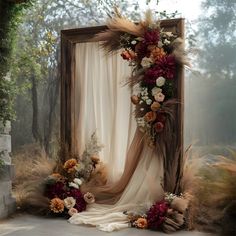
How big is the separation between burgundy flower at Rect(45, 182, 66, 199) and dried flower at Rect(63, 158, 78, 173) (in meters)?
0.17

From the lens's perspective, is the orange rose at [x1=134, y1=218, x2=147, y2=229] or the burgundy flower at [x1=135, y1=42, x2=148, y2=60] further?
the burgundy flower at [x1=135, y1=42, x2=148, y2=60]

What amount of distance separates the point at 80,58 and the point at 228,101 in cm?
152

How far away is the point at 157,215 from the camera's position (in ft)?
10.7

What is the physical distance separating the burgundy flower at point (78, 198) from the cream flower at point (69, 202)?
4 centimetres

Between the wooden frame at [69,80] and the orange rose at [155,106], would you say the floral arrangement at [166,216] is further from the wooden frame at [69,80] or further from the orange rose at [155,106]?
the wooden frame at [69,80]

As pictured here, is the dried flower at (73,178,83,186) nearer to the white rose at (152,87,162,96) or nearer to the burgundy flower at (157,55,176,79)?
the white rose at (152,87,162,96)

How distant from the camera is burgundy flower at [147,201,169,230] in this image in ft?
10.6

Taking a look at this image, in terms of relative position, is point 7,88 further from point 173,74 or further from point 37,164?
point 173,74

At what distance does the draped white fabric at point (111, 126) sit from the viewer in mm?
3571

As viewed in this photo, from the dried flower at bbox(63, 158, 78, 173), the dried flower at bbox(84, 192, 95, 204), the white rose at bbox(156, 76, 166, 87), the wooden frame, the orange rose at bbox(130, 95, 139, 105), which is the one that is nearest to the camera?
the white rose at bbox(156, 76, 166, 87)

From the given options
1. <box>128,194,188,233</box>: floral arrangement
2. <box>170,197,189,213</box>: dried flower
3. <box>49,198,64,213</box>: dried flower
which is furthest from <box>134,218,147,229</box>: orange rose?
<box>49,198,64,213</box>: dried flower

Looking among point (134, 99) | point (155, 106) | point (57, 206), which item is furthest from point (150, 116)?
point (57, 206)

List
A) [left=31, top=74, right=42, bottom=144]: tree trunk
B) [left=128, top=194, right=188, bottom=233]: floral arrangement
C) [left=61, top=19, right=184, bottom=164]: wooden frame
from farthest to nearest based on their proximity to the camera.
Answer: [left=31, top=74, right=42, bottom=144]: tree trunk, [left=61, top=19, right=184, bottom=164]: wooden frame, [left=128, top=194, right=188, bottom=233]: floral arrangement

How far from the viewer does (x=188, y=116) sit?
145 inches
